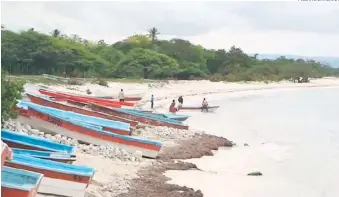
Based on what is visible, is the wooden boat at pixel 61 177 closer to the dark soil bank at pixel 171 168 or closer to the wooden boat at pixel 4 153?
the wooden boat at pixel 4 153

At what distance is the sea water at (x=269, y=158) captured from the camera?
12.8m

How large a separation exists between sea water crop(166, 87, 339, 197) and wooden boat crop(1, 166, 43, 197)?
5262 millimetres

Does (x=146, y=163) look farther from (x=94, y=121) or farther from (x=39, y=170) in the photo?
(x=39, y=170)

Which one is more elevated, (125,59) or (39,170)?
(125,59)

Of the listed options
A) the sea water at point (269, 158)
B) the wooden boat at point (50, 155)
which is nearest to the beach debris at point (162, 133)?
the sea water at point (269, 158)

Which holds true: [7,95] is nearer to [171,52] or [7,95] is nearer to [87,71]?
[87,71]

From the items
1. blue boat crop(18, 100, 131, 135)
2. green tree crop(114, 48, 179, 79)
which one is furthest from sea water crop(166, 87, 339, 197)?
green tree crop(114, 48, 179, 79)

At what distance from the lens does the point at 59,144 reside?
34.7ft

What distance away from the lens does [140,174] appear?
11953 millimetres

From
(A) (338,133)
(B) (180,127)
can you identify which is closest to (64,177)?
(B) (180,127)

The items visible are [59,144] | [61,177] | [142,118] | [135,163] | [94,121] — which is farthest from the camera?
[142,118]

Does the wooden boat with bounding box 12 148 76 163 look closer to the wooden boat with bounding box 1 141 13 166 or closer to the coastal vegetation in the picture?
the coastal vegetation

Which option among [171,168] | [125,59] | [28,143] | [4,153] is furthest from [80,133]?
[125,59]

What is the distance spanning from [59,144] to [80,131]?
3.54m
